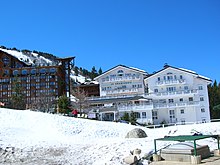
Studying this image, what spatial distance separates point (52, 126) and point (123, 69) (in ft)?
124

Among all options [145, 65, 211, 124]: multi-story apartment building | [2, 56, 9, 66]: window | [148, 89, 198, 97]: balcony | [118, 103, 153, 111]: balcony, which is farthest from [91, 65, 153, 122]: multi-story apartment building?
[2, 56, 9, 66]: window

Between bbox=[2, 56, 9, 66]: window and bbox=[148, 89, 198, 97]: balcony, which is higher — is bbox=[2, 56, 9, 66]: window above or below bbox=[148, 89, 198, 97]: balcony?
above

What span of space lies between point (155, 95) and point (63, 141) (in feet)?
127

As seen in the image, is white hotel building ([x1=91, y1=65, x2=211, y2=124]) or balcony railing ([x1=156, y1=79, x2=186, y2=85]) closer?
white hotel building ([x1=91, y1=65, x2=211, y2=124])

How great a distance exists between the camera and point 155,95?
202 feet

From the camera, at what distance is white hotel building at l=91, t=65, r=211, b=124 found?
57969 mm

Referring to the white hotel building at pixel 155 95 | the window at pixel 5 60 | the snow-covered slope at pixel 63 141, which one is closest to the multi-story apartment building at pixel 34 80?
the window at pixel 5 60

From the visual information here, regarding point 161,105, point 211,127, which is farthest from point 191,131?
point 161,105

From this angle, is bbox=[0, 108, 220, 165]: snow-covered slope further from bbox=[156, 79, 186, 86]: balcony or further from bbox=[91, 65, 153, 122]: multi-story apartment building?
bbox=[156, 79, 186, 86]: balcony

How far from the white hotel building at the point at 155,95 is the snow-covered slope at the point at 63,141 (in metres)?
23.2

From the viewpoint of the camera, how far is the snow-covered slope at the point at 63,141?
19005mm

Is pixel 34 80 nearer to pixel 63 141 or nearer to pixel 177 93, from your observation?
pixel 177 93

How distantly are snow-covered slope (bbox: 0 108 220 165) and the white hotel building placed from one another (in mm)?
23243

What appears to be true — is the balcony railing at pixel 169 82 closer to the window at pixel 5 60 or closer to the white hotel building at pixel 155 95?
the white hotel building at pixel 155 95
